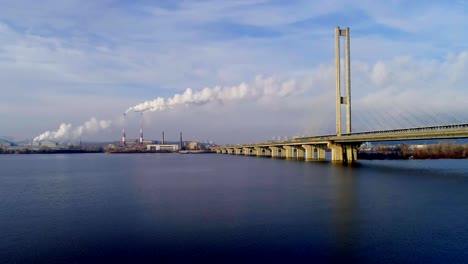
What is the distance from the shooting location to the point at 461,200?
49.6ft

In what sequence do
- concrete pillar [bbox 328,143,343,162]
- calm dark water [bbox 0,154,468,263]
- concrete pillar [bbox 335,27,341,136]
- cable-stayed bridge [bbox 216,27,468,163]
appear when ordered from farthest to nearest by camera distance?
1. concrete pillar [bbox 335,27,341,136]
2. concrete pillar [bbox 328,143,343,162]
3. cable-stayed bridge [bbox 216,27,468,163]
4. calm dark water [bbox 0,154,468,263]

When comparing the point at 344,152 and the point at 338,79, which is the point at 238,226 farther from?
the point at 338,79

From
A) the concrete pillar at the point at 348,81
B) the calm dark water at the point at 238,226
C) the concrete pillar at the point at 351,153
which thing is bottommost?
the calm dark water at the point at 238,226

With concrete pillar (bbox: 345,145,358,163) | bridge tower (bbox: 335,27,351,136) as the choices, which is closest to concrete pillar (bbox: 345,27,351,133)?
bridge tower (bbox: 335,27,351,136)

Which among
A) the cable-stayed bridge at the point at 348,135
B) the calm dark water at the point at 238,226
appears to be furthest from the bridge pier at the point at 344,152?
the calm dark water at the point at 238,226

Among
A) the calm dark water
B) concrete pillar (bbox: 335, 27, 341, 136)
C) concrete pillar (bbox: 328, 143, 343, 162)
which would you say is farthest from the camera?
concrete pillar (bbox: 335, 27, 341, 136)

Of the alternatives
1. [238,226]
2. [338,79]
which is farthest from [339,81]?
[238,226]

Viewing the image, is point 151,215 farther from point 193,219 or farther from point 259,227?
point 259,227

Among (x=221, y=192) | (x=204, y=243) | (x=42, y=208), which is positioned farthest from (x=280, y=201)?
(x=42, y=208)

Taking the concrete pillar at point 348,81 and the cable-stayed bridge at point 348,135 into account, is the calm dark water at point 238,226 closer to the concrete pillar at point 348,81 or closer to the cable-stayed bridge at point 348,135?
the cable-stayed bridge at point 348,135

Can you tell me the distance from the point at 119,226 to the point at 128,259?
121 inches

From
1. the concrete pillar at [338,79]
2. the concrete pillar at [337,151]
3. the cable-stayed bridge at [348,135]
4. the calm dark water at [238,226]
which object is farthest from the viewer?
the concrete pillar at [338,79]

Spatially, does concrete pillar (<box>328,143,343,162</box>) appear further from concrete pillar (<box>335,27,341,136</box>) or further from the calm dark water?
the calm dark water

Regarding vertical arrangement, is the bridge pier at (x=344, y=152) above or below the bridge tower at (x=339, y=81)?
below
